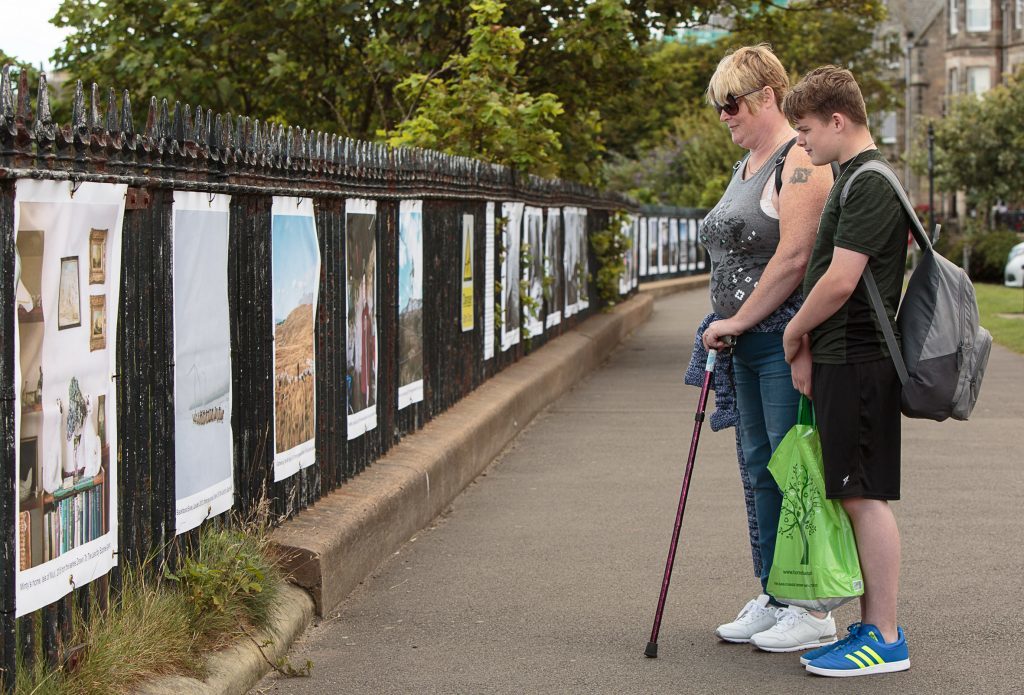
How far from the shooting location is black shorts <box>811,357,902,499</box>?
15.8 ft

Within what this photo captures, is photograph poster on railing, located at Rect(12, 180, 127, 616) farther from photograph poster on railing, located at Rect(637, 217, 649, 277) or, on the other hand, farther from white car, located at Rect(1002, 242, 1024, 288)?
white car, located at Rect(1002, 242, 1024, 288)

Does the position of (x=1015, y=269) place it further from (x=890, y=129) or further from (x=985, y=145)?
(x=890, y=129)

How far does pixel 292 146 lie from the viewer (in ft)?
19.9

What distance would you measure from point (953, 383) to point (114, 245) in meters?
2.48

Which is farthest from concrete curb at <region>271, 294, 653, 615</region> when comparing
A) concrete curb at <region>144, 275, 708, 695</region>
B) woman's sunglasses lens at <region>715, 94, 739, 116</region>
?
woman's sunglasses lens at <region>715, 94, 739, 116</region>

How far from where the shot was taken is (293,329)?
236 inches

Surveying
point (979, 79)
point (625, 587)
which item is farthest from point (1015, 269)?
point (979, 79)

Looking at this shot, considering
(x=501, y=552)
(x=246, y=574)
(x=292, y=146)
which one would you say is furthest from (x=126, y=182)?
(x=501, y=552)

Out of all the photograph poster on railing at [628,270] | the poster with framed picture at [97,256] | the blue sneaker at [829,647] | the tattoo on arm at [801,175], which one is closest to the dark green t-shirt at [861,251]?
the tattoo on arm at [801,175]

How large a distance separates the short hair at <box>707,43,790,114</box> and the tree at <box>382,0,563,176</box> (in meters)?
8.29

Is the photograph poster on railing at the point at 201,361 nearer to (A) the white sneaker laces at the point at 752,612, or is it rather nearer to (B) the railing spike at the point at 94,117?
(B) the railing spike at the point at 94,117

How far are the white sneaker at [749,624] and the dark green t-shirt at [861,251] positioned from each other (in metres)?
0.95

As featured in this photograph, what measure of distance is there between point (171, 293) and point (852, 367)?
2.07 metres

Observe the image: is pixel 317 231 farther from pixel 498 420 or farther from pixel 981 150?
pixel 981 150
